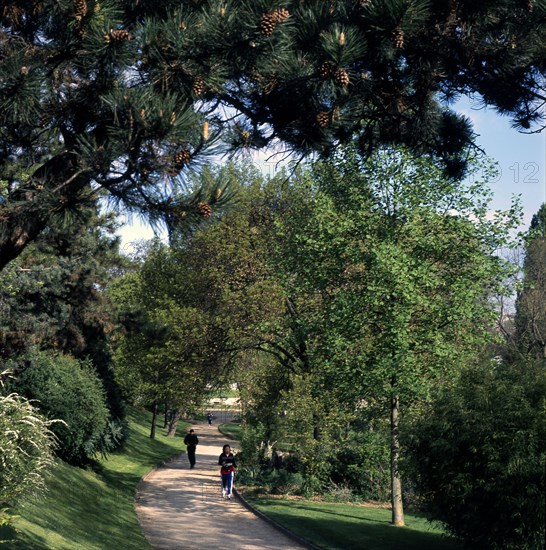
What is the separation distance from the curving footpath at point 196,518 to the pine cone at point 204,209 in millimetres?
11634

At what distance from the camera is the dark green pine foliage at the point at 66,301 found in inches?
957

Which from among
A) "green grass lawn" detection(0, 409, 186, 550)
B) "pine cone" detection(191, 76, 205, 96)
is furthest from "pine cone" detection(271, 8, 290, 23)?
"green grass lawn" detection(0, 409, 186, 550)

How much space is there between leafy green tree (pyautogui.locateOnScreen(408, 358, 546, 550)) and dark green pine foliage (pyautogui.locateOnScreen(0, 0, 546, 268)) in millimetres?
6936

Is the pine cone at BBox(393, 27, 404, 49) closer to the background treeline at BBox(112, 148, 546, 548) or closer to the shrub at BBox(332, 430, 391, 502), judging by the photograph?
the background treeline at BBox(112, 148, 546, 548)

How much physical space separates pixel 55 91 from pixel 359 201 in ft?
50.0

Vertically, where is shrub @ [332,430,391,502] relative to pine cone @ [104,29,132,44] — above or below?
below

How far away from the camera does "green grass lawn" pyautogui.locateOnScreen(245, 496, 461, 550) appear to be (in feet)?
58.2

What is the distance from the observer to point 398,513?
21.0 m

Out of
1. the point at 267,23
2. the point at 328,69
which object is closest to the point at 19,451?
the point at 328,69

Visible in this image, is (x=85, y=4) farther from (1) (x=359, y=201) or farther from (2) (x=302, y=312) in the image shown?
(2) (x=302, y=312)

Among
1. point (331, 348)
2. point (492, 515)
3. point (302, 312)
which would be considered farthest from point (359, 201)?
point (492, 515)

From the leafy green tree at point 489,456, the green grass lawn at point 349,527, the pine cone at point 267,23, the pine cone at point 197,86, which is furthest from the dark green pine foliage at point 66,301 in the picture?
the pine cone at point 267,23

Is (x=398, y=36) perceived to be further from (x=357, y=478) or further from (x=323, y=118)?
(x=357, y=478)

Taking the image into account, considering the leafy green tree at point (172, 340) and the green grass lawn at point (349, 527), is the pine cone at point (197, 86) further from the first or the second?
the leafy green tree at point (172, 340)
